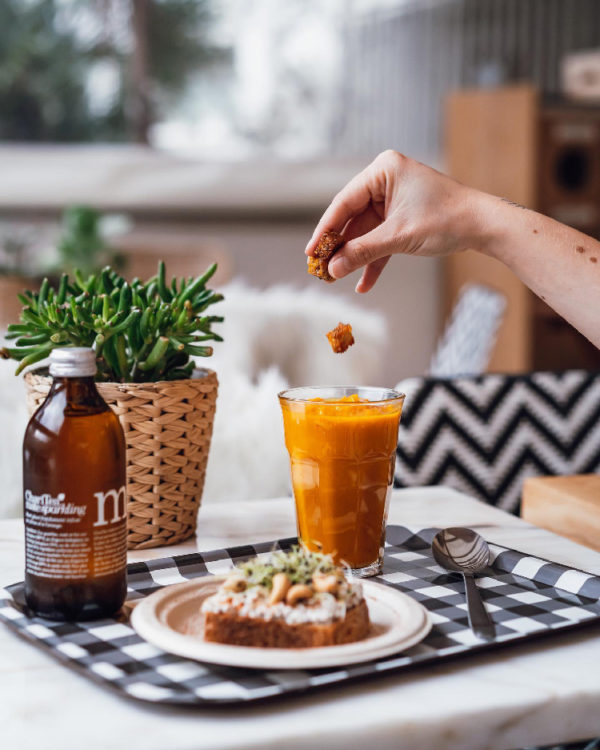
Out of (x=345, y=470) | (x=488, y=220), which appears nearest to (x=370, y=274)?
(x=488, y=220)

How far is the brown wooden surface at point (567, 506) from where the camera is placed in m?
1.04

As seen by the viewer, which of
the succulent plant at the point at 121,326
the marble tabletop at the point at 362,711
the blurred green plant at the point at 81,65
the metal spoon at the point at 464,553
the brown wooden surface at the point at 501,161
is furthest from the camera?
the brown wooden surface at the point at 501,161

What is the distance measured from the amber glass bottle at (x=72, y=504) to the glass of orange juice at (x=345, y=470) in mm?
200

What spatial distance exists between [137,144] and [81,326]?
3.86 m

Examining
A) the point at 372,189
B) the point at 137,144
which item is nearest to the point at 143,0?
the point at 137,144

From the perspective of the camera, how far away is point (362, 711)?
0.57 meters

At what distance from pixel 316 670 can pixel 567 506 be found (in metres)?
0.55

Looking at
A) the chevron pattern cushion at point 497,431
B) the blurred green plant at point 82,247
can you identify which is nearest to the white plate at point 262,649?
the chevron pattern cushion at point 497,431

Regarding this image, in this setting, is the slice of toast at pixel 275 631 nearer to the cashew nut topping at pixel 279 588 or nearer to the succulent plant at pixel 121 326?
the cashew nut topping at pixel 279 588

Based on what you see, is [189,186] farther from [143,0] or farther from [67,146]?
[143,0]

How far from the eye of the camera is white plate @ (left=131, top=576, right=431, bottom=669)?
1.93ft

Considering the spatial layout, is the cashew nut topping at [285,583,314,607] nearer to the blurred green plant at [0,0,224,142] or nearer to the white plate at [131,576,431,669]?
the white plate at [131,576,431,669]

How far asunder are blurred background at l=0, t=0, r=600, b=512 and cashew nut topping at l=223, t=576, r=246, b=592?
11.8 ft

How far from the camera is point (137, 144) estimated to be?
458 centimetres
